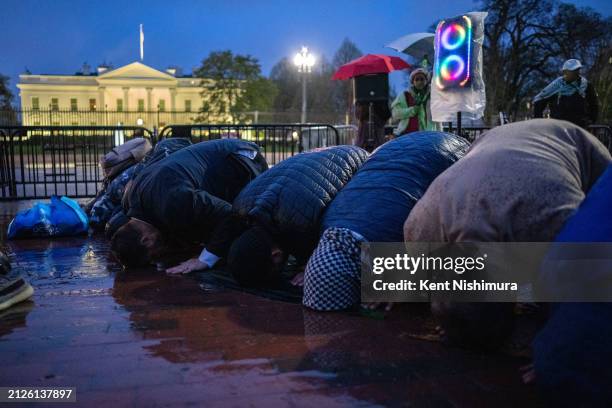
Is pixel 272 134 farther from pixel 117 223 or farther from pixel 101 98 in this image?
pixel 101 98

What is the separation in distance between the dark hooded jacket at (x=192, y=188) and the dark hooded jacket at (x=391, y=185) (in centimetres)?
117

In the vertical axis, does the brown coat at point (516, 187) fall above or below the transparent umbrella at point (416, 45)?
below

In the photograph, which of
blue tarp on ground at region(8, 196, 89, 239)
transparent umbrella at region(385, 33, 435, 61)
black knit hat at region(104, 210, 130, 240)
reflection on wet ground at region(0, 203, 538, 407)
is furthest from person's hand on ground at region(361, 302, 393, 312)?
transparent umbrella at region(385, 33, 435, 61)

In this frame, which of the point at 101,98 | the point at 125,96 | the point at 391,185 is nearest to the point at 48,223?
the point at 391,185

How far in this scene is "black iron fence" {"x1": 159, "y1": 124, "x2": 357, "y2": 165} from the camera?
30.5 feet

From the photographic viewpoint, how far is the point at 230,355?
269 cm

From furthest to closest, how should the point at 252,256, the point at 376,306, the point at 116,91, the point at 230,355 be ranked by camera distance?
the point at 116,91
the point at 252,256
the point at 376,306
the point at 230,355

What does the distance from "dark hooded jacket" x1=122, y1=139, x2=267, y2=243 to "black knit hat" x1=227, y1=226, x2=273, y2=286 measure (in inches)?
28.6

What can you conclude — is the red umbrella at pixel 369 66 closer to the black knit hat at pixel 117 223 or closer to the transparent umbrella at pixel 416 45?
the transparent umbrella at pixel 416 45

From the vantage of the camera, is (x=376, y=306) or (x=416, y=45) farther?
(x=416, y=45)

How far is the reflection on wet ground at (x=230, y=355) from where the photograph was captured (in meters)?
2.27

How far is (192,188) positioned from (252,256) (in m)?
1.03

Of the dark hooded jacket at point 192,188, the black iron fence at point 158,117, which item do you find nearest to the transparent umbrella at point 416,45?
the black iron fence at point 158,117

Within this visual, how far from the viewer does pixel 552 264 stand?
2180 millimetres
